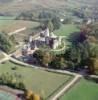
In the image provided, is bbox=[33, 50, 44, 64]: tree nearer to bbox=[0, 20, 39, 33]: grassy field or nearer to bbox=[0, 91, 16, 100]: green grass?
bbox=[0, 91, 16, 100]: green grass

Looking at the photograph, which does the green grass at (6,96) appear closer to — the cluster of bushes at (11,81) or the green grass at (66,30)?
the cluster of bushes at (11,81)

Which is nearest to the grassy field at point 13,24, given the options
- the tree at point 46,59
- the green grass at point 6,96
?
the tree at point 46,59

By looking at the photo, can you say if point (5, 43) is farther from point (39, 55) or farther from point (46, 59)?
point (46, 59)

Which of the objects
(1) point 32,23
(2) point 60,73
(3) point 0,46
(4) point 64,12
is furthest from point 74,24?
(2) point 60,73

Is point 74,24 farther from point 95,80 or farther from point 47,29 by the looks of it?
point 95,80

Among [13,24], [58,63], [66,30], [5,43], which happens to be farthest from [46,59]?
[13,24]

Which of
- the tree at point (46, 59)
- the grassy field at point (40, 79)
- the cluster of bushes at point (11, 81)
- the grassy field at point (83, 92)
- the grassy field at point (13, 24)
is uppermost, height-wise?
the grassy field at point (13, 24)
